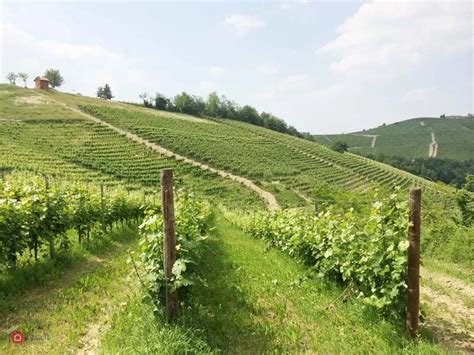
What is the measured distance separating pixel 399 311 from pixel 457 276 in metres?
7.11

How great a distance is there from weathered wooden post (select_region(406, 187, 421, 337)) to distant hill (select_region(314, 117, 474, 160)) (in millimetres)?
145028

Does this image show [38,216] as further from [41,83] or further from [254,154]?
[41,83]

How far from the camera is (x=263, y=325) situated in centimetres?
566

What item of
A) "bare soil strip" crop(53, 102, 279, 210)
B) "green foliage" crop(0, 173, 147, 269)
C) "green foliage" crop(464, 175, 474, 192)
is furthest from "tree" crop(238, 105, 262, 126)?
"green foliage" crop(0, 173, 147, 269)

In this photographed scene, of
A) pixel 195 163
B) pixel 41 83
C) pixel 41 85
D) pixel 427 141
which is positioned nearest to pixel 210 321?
pixel 195 163

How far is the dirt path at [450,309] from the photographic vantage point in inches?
231

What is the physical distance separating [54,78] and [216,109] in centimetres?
5109

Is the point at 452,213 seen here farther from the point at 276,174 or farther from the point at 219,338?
the point at 276,174

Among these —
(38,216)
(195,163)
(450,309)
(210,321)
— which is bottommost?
(450,309)

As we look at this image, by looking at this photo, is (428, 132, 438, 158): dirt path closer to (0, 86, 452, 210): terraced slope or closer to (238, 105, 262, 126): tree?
(0, 86, 452, 210): terraced slope

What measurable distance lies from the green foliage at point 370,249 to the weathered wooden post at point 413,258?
4.3 inches

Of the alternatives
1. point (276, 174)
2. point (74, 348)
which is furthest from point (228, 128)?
point (74, 348)

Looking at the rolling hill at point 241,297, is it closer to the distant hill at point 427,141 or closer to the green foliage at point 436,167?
the green foliage at point 436,167

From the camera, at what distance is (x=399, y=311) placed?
5.52 metres
